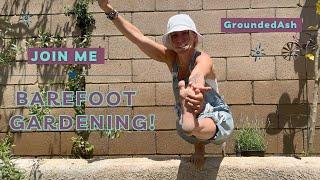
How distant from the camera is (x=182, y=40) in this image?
2426 mm

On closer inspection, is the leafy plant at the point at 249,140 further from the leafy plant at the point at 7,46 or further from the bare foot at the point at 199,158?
the leafy plant at the point at 7,46

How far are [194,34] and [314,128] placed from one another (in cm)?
239

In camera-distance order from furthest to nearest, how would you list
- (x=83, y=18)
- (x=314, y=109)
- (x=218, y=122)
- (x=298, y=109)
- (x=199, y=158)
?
(x=83, y=18)
(x=298, y=109)
(x=314, y=109)
(x=199, y=158)
(x=218, y=122)

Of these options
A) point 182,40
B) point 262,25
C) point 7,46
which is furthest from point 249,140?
point 7,46

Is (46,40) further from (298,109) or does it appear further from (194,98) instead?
(194,98)

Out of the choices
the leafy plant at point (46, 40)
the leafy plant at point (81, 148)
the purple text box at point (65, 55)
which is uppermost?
the leafy plant at point (46, 40)

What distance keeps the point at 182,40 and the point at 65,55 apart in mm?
2630

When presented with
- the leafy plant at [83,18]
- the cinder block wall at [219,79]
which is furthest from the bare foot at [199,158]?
the leafy plant at [83,18]

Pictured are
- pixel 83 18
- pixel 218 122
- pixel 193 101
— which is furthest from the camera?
pixel 83 18

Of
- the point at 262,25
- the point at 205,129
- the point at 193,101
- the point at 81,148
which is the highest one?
the point at 262,25

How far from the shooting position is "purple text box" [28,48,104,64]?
15.5 ft

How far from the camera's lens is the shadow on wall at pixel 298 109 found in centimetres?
457

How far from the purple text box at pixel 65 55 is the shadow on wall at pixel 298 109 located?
1.81 meters

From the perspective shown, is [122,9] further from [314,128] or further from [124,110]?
[314,128]
